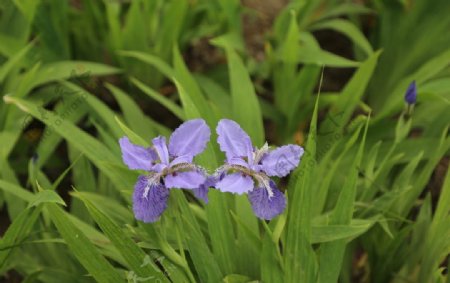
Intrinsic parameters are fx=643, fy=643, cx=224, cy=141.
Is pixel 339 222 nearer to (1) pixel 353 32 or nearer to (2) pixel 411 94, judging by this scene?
(2) pixel 411 94

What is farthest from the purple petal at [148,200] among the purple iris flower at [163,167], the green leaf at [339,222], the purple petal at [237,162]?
the green leaf at [339,222]

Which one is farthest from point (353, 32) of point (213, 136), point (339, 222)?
point (339, 222)

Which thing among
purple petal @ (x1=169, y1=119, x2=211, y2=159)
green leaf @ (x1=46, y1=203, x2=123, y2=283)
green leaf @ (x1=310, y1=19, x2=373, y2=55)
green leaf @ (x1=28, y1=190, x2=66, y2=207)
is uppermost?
green leaf @ (x1=310, y1=19, x2=373, y2=55)

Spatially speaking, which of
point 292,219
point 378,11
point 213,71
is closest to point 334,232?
point 292,219

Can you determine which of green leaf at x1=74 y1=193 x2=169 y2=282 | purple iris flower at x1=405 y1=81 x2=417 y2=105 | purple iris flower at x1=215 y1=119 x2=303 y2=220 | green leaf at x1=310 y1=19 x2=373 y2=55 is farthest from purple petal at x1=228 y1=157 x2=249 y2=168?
green leaf at x1=310 y1=19 x2=373 y2=55

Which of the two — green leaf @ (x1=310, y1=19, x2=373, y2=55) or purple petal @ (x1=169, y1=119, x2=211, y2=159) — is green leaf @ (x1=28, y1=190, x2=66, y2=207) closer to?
purple petal @ (x1=169, y1=119, x2=211, y2=159)

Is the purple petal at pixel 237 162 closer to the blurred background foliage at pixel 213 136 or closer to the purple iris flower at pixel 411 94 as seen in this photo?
the blurred background foliage at pixel 213 136
